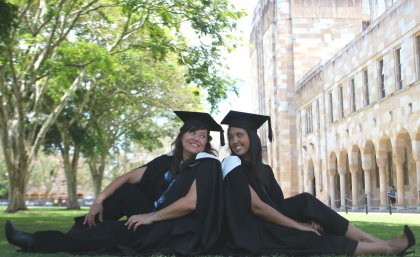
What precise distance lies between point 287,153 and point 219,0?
116 ft

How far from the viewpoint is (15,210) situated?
25.4 m

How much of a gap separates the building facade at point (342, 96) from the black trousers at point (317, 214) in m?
22.4

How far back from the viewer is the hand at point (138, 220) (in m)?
6.24

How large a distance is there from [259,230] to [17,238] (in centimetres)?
248

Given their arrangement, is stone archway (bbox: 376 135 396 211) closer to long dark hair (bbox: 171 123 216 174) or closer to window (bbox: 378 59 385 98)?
window (bbox: 378 59 385 98)

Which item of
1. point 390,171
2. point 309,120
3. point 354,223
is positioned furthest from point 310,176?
point 354,223

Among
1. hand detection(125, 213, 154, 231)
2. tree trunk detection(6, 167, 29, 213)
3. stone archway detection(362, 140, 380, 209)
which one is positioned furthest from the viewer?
stone archway detection(362, 140, 380, 209)

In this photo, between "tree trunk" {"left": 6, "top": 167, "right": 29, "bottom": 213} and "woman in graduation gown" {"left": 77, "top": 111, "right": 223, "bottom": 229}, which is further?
"tree trunk" {"left": 6, "top": 167, "right": 29, "bottom": 213}

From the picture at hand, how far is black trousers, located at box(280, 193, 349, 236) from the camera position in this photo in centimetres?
620

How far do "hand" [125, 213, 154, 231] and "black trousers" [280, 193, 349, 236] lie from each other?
1.46 meters

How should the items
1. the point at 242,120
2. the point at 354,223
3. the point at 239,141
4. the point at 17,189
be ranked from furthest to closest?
the point at 17,189 → the point at 354,223 → the point at 242,120 → the point at 239,141

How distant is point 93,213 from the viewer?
6621 mm

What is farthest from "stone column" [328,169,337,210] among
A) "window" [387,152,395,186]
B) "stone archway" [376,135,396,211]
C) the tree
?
the tree

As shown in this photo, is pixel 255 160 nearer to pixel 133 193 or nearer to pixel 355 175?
pixel 133 193
